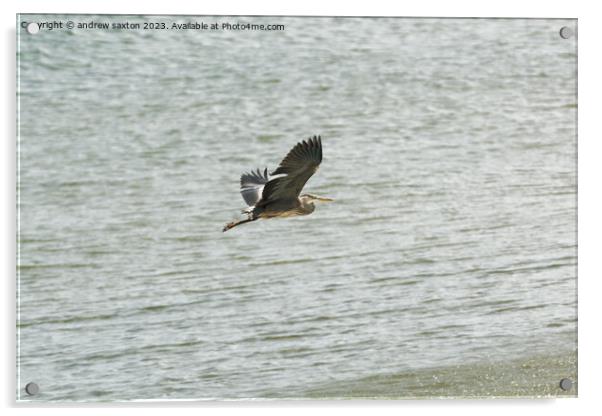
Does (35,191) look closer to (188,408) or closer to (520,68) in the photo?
(188,408)

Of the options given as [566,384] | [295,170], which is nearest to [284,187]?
[295,170]

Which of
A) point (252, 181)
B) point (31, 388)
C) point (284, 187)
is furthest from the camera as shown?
point (252, 181)

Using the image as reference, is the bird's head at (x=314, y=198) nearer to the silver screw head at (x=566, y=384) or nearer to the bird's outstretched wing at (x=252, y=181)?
the bird's outstretched wing at (x=252, y=181)

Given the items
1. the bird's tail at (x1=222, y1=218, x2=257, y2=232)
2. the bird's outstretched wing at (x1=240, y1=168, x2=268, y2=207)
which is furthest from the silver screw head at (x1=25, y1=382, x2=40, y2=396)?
the bird's outstretched wing at (x1=240, y1=168, x2=268, y2=207)

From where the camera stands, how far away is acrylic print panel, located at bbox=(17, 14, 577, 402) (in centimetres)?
547

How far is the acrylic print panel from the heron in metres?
0.01

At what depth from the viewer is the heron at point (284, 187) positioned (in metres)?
5.30

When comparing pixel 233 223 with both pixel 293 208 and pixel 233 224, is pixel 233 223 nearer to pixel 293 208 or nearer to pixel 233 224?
pixel 233 224

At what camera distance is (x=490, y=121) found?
18.6 feet

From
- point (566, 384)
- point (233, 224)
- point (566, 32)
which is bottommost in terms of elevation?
point (566, 384)

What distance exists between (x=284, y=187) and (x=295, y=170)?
0.44ft

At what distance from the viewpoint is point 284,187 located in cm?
551

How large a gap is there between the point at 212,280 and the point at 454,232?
3.40 ft

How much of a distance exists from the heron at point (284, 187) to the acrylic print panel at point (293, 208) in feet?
0.04
